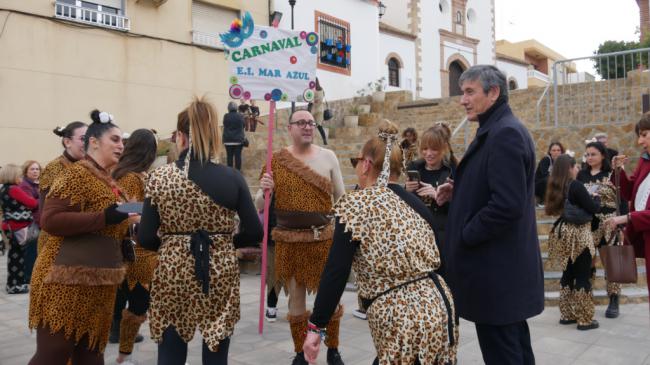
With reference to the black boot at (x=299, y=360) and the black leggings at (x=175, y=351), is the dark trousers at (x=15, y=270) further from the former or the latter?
the black leggings at (x=175, y=351)

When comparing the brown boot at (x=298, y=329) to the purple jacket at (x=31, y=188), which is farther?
the purple jacket at (x=31, y=188)

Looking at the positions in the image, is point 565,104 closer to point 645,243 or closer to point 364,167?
point 645,243

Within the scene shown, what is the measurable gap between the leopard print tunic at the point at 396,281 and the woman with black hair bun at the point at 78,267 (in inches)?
59.1

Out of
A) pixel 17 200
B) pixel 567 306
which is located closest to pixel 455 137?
pixel 567 306

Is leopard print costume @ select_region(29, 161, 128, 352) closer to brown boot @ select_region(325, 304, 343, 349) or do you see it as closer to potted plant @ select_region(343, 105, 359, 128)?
brown boot @ select_region(325, 304, 343, 349)

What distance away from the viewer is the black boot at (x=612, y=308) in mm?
5773

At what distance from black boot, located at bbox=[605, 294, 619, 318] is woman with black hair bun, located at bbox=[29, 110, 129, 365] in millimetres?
5089

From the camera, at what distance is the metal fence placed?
37.9 ft

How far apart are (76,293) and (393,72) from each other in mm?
22741

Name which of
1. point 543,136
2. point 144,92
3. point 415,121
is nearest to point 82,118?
point 144,92

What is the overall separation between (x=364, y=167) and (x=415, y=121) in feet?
50.6

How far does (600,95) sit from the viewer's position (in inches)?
497

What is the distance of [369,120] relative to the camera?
55.7 feet

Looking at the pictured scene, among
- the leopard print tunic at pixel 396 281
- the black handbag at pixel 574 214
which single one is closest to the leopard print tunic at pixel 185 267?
the leopard print tunic at pixel 396 281
